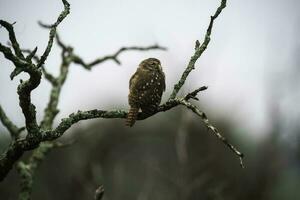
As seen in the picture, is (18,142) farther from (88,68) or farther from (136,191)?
(136,191)

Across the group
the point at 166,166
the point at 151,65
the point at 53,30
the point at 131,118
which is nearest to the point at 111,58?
the point at 151,65

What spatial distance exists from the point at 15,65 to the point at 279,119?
7217 mm

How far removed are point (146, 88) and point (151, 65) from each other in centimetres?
76

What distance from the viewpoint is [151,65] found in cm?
628

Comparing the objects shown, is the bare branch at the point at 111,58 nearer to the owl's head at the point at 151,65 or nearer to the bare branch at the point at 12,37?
the owl's head at the point at 151,65

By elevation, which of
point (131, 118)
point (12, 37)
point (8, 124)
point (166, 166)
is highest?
point (12, 37)

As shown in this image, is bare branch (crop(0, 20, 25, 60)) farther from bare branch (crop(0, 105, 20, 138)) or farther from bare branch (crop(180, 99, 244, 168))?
bare branch (crop(0, 105, 20, 138))

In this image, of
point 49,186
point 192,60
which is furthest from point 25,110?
point 49,186

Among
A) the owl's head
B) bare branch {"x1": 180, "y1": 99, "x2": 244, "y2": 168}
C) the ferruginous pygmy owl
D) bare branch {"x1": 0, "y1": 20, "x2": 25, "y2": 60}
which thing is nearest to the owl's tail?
the ferruginous pygmy owl

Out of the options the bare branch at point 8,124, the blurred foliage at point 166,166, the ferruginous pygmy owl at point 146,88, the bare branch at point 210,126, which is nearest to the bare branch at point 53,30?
the bare branch at point 210,126

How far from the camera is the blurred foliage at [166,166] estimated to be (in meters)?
10.8

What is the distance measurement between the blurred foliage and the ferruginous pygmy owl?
1920 millimetres

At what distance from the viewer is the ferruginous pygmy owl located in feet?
15.8

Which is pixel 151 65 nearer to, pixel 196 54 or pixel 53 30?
pixel 196 54
